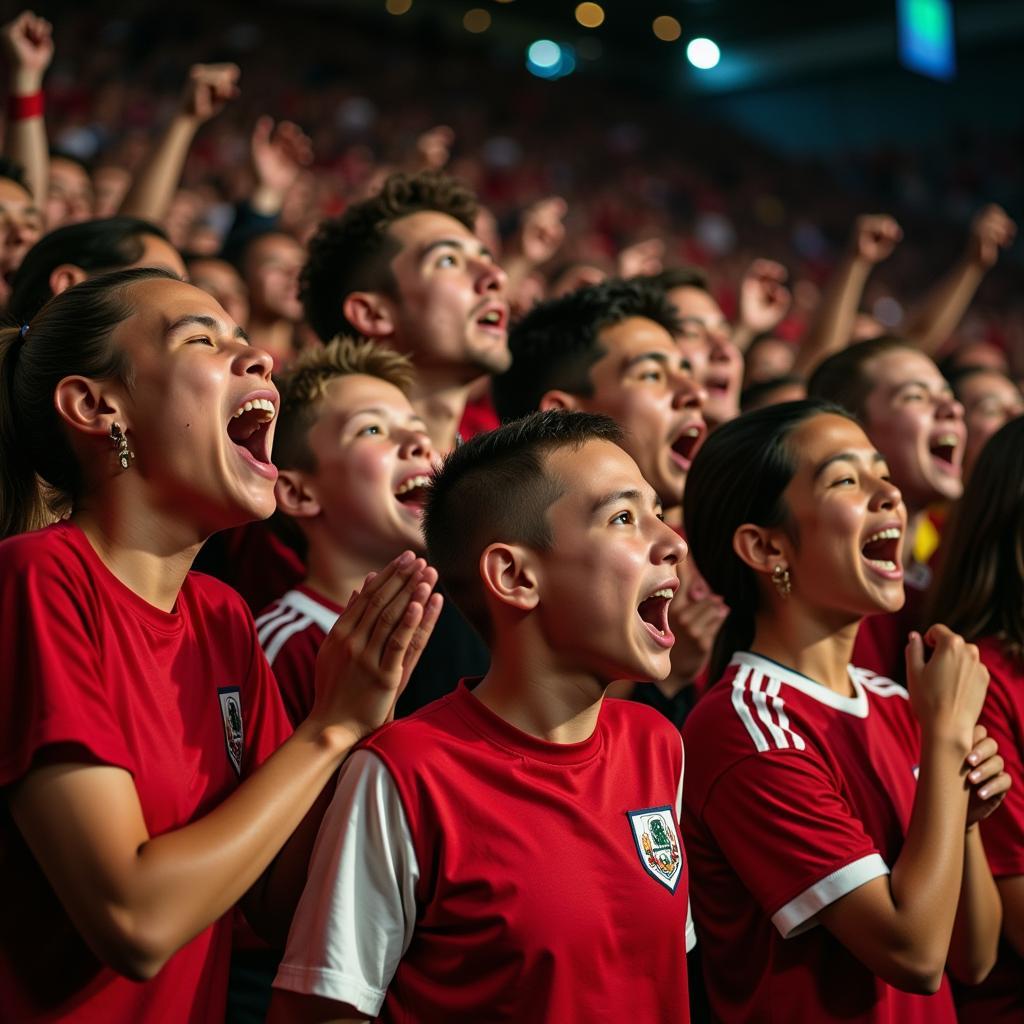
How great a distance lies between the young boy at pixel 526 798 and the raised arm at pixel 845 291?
2453 millimetres

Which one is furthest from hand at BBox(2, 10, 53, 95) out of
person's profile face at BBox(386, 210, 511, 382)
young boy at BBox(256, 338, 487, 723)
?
young boy at BBox(256, 338, 487, 723)

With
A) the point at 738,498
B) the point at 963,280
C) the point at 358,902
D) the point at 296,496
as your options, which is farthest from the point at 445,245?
the point at 963,280

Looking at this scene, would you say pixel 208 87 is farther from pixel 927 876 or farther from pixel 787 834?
pixel 927 876


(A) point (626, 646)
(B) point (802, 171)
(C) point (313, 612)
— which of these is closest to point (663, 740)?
(A) point (626, 646)

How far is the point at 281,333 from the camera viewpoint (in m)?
4.25

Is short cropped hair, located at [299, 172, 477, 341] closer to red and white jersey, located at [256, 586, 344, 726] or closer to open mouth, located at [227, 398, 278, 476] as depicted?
red and white jersey, located at [256, 586, 344, 726]

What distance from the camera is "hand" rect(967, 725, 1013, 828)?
1908 millimetres

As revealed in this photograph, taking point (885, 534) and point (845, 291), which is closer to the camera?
point (885, 534)

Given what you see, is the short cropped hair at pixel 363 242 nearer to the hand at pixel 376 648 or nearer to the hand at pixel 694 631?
the hand at pixel 694 631

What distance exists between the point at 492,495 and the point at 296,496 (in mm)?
711

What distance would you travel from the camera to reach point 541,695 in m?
1.74

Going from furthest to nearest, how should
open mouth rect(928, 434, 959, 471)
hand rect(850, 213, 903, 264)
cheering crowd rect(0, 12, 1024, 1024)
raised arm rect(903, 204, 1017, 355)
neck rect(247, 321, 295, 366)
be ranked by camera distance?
raised arm rect(903, 204, 1017, 355) → hand rect(850, 213, 903, 264) → neck rect(247, 321, 295, 366) → open mouth rect(928, 434, 959, 471) → cheering crowd rect(0, 12, 1024, 1024)

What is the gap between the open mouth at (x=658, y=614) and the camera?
5.75 ft

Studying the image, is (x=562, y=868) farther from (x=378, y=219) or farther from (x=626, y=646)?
(x=378, y=219)
